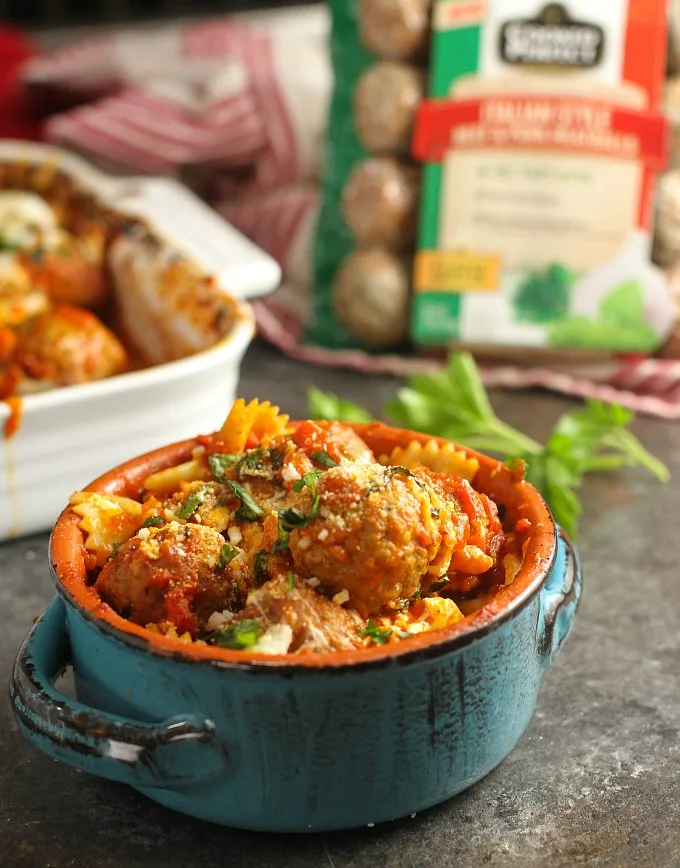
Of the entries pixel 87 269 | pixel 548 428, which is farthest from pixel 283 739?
pixel 87 269

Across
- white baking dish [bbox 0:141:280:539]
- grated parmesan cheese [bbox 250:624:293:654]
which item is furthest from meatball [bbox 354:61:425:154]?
grated parmesan cheese [bbox 250:624:293:654]

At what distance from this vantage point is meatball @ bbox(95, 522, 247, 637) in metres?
1.02

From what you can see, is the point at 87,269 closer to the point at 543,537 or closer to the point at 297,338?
the point at 297,338

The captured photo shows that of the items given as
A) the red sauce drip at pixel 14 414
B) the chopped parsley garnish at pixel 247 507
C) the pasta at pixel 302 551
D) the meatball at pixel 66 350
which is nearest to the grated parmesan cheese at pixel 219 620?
the pasta at pixel 302 551

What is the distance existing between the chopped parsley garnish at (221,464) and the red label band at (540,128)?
1040 millimetres

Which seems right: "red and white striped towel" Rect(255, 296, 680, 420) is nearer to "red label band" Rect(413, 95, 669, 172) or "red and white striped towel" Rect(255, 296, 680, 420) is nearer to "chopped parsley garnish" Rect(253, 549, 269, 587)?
"red label band" Rect(413, 95, 669, 172)

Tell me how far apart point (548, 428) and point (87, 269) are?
816mm

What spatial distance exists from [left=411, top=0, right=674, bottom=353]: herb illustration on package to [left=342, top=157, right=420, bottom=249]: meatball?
4 centimetres

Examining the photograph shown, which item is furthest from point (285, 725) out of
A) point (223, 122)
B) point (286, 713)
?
point (223, 122)

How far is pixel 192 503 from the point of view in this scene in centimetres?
112

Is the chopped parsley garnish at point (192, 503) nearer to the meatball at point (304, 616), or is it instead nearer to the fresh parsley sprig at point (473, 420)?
the meatball at point (304, 616)

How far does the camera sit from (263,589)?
1.01 m

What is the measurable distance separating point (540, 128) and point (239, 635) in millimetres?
1354

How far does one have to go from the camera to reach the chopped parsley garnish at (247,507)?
1104mm
